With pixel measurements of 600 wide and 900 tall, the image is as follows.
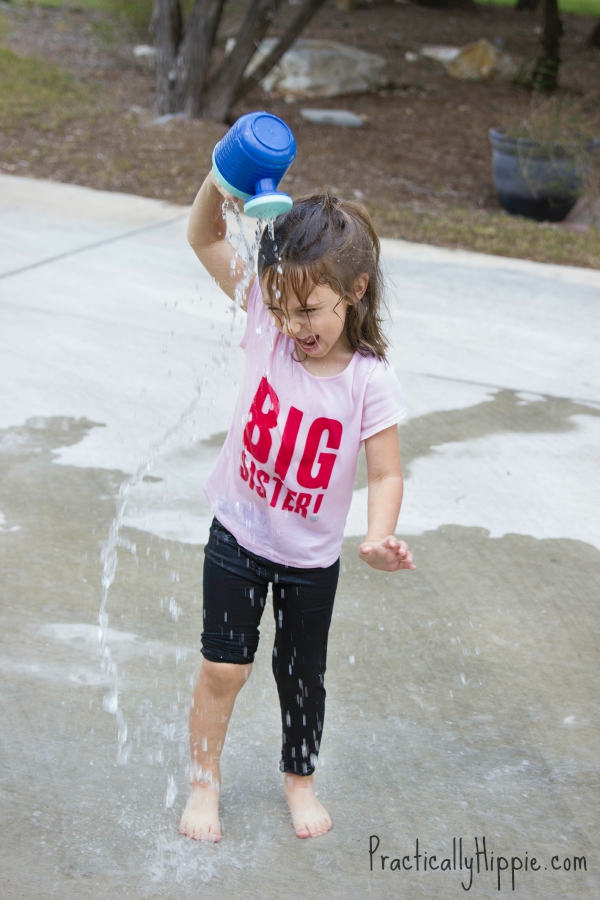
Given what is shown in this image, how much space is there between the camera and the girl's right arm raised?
1.99 metres

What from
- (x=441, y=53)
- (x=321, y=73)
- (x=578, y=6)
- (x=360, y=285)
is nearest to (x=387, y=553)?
(x=360, y=285)

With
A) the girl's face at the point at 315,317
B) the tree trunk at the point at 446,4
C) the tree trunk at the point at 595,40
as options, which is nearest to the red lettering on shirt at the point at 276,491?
the girl's face at the point at 315,317

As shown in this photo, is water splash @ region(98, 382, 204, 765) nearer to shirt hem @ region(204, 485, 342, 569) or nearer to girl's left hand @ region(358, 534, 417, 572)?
shirt hem @ region(204, 485, 342, 569)

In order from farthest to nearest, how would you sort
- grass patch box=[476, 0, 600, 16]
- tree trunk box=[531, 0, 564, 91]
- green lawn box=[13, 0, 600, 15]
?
grass patch box=[476, 0, 600, 16] < green lawn box=[13, 0, 600, 15] < tree trunk box=[531, 0, 564, 91]

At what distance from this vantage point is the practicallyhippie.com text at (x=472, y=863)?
1.91 meters

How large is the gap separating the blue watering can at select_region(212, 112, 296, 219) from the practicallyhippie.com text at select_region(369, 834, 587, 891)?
4.11 feet

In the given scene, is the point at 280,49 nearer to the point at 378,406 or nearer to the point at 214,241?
the point at 214,241

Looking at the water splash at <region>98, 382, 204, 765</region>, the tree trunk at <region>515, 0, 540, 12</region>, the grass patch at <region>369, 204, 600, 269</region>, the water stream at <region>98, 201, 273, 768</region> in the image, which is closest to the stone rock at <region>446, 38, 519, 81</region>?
the grass patch at <region>369, 204, 600, 269</region>

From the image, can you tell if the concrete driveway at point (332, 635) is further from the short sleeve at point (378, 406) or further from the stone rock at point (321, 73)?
the stone rock at point (321, 73)

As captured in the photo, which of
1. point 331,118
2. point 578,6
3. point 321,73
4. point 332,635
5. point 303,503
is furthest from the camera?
point 578,6

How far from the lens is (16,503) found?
307 centimetres

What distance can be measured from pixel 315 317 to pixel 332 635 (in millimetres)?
1109

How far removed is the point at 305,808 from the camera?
6.56 ft

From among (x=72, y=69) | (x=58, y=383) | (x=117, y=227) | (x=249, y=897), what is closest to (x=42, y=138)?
(x=117, y=227)
